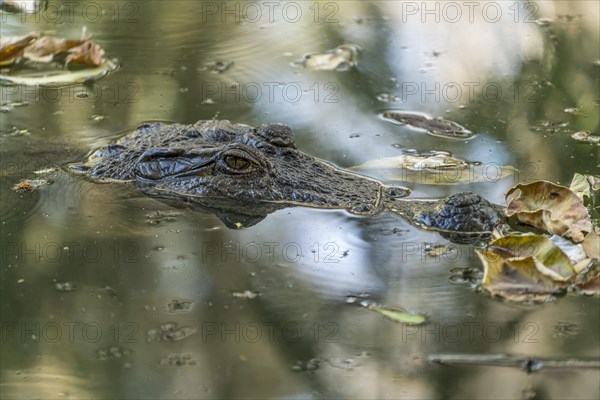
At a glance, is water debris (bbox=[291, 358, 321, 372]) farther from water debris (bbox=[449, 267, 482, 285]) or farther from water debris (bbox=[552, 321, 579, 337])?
water debris (bbox=[552, 321, 579, 337])

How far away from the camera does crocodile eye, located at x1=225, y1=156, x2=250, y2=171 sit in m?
5.80

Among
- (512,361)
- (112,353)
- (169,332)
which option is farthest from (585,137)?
(112,353)

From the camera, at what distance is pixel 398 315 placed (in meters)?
4.68

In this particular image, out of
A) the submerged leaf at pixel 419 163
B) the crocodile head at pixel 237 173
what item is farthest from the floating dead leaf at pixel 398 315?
the submerged leaf at pixel 419 163

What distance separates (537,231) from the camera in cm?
543

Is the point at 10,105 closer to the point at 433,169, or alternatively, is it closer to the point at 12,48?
the point at 12,48

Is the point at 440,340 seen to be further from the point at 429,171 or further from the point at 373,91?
the point at 373,91

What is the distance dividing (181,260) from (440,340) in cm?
148

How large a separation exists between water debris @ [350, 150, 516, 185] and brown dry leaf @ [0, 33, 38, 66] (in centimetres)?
329

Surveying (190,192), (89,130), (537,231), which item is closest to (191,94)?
(89,130)

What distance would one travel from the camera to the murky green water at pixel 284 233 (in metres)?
4.30

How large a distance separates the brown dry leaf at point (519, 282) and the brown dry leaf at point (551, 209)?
534 mm

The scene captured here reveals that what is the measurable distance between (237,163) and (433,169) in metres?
1.30

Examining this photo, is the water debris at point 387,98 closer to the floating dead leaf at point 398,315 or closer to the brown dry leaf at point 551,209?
the brown dry leaf at point 551,209
